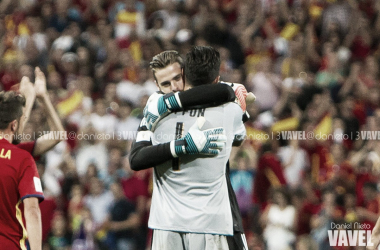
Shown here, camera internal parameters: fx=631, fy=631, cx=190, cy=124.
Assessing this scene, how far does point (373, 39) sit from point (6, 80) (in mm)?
7388

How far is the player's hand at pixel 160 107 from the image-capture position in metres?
3.60

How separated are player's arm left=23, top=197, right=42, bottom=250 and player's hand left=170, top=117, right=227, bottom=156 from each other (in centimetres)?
97

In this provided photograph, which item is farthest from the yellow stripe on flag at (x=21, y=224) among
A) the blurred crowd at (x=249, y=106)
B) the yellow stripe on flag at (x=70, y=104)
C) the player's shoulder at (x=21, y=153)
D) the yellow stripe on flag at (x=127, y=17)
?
the yellow stripe on flag at (x=127, y=17)

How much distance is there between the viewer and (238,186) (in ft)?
31.0

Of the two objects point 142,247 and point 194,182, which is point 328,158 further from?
point 194,182

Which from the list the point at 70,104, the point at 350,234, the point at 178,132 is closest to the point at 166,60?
the point at 178,132

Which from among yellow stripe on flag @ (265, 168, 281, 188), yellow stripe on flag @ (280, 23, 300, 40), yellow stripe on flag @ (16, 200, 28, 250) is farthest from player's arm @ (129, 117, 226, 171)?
yellow stripe on flag @ (280, 23, 300, 40)

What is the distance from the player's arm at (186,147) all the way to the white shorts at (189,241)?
0.43m

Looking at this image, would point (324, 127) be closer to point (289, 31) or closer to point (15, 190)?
point (289, 31)

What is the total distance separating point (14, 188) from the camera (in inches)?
152

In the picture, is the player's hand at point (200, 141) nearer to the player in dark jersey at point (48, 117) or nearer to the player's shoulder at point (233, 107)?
the player's shoulder at point (233, 107)

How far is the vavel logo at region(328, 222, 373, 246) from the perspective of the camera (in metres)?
8.08

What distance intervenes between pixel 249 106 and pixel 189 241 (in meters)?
7.24

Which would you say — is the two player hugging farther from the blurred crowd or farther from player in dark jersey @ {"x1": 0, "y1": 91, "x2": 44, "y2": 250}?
the blurred crowd
